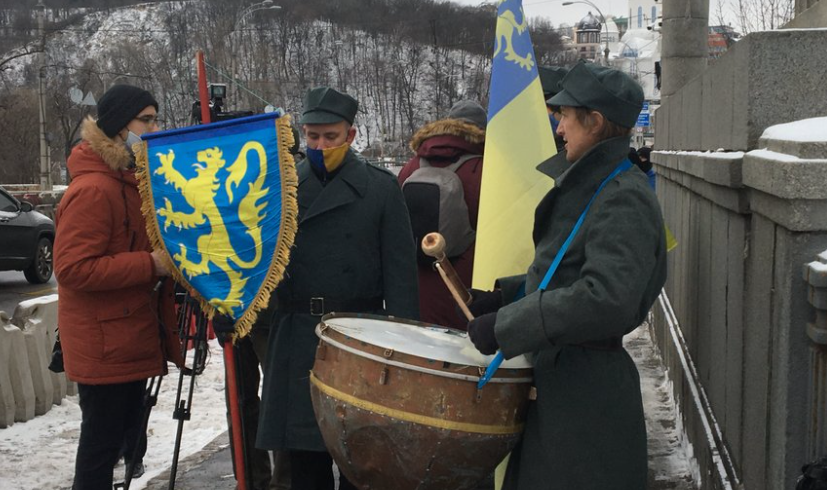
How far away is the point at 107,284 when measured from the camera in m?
4.04

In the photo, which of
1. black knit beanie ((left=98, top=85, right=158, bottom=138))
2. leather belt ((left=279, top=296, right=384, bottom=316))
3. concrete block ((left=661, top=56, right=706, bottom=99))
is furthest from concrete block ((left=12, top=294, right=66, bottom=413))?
concrete block ((left=661, top=56, right=706, bottom=99))

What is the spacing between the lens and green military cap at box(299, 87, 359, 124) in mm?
4078

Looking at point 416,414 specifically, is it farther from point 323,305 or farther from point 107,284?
point 107,284

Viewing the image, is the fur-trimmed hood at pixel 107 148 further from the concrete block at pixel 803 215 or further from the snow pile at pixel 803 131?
the concrete block at pixel 803 215

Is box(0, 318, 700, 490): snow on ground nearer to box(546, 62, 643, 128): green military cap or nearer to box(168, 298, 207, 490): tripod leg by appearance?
box(168, 298, 207, 490): tripod leg

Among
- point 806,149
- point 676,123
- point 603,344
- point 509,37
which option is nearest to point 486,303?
point 603,344

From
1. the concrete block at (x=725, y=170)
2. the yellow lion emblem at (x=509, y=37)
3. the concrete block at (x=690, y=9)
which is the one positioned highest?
the concrete block at (x=690, y=9)

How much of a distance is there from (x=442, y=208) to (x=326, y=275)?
3.60ft

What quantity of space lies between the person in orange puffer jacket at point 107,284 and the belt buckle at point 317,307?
2.20 feet

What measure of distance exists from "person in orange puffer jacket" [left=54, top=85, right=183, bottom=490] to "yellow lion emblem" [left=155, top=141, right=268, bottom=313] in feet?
1.02

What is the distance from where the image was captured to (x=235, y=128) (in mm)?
3865

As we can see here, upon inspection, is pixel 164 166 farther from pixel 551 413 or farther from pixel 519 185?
pixel 551 413

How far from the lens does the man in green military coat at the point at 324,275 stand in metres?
3.96

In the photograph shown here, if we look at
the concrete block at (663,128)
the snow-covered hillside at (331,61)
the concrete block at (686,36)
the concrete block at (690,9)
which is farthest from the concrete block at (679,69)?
the snow-covered hillside at (331,61)
